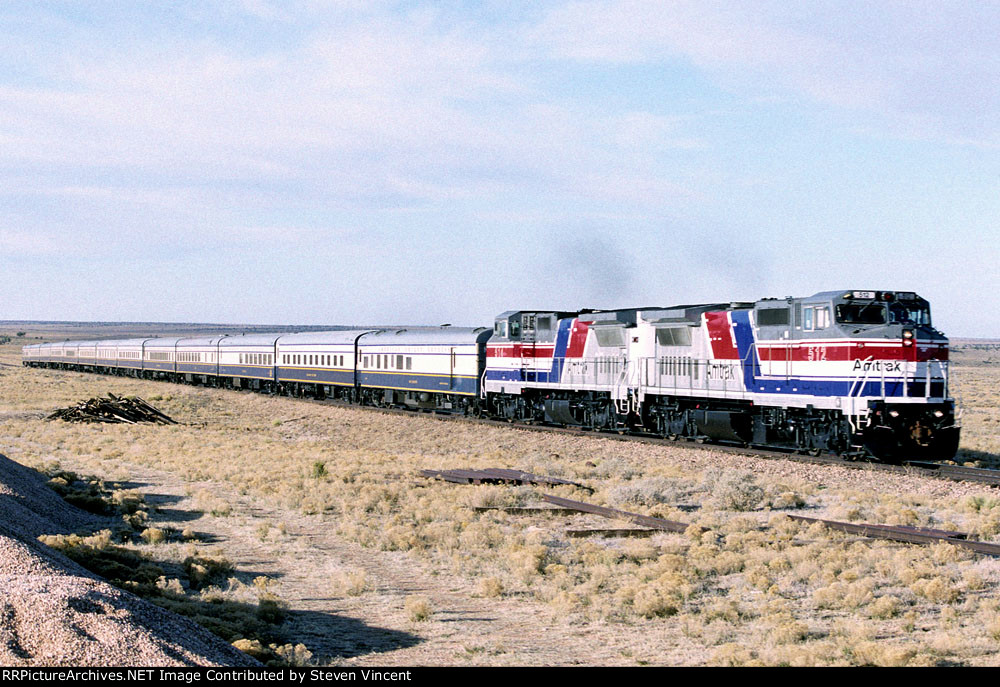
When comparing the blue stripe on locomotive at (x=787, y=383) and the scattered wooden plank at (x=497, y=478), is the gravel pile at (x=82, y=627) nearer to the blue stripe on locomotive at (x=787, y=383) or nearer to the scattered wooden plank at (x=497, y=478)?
the scattered wooden plank at (x=497, y=478)

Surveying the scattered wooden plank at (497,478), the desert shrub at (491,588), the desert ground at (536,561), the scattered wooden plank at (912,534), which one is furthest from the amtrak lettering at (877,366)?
the desert shrub at (491,588)

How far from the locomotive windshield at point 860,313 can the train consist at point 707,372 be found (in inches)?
1.1

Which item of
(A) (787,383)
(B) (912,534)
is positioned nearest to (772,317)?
(A) (787,383)

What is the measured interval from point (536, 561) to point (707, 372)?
1513cm

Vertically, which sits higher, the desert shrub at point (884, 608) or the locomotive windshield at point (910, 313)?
the locomotive windshield at point (910, 313)

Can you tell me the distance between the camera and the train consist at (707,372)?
75.7 feet

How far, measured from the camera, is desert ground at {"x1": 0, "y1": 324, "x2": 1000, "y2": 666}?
1090cm

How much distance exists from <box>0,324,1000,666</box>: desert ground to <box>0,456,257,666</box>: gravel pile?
7.4 inches

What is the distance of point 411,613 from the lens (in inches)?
475

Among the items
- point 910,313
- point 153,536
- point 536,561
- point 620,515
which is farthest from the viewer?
point 910,313

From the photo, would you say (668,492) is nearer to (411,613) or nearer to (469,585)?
(469,585)

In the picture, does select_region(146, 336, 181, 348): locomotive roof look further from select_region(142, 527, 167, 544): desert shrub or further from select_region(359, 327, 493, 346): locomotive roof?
select_region(142, 527, 167, 544): desert shrub

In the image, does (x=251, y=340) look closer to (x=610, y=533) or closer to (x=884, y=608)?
(x=610, y=533)

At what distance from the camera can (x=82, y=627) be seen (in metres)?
8.20
